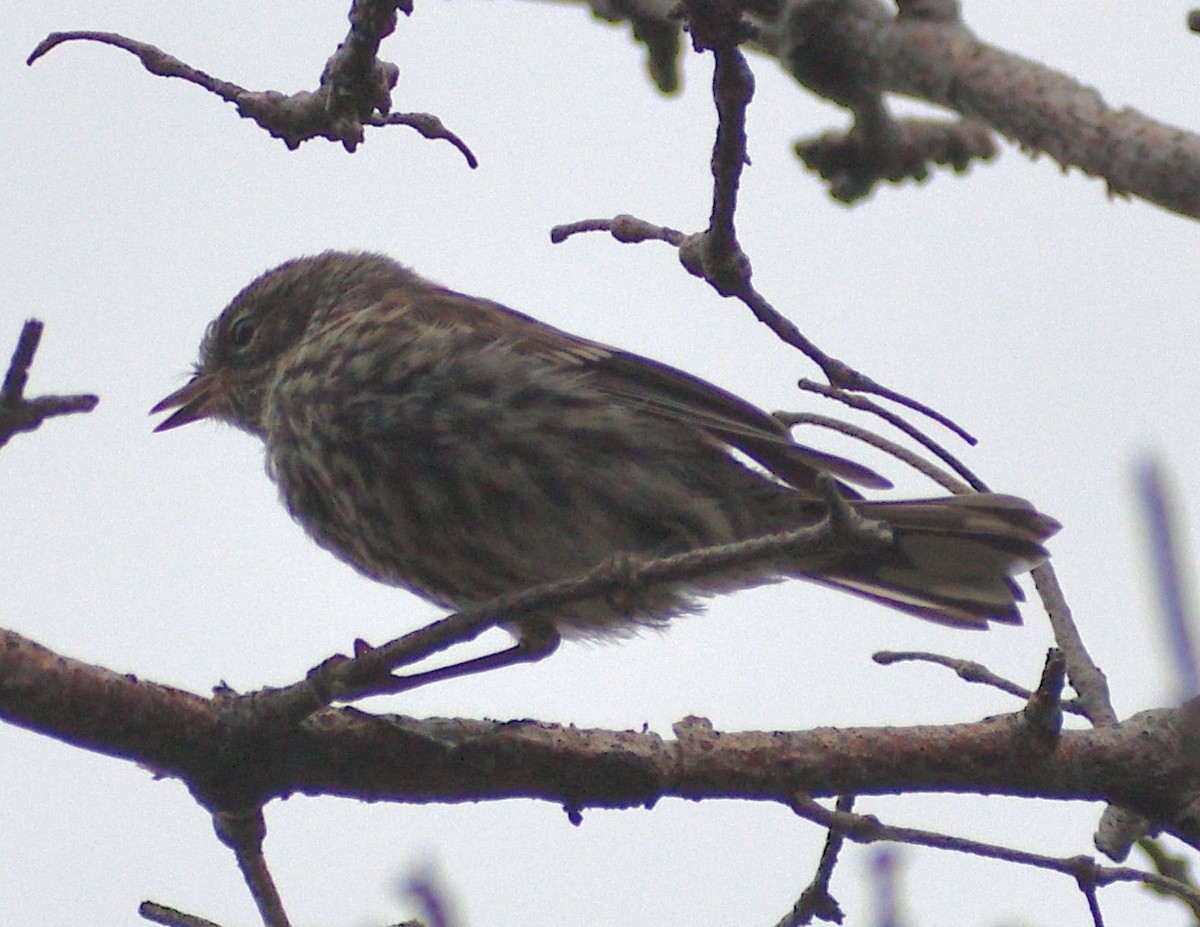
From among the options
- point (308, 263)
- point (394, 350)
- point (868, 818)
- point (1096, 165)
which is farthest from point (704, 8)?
point (308, 263)

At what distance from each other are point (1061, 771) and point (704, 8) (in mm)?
2026

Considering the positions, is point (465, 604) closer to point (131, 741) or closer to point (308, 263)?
point (131, 741)

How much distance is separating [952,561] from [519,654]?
140cm

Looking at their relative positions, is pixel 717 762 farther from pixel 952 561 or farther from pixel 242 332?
pixel 242 332

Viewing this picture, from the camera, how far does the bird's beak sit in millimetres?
6492

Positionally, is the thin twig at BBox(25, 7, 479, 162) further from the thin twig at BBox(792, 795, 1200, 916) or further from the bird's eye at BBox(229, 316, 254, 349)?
the bird's eye at BBox(229, 316, 254, 349)

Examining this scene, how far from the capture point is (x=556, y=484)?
4840 millimetres

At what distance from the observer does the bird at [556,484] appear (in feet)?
15.8

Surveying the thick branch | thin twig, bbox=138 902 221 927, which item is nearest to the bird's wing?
the thick branch

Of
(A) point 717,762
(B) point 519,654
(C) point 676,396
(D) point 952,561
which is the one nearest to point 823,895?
(A) point 717,762

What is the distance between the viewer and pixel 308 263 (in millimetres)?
6930

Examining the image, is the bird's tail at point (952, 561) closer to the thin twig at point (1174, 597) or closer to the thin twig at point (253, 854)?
the thin twig at point (253, 854)

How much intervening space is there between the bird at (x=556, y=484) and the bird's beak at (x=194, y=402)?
3.60ft

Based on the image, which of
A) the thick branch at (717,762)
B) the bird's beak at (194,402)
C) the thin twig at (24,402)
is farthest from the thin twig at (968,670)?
the bird's beak at (194,402)
